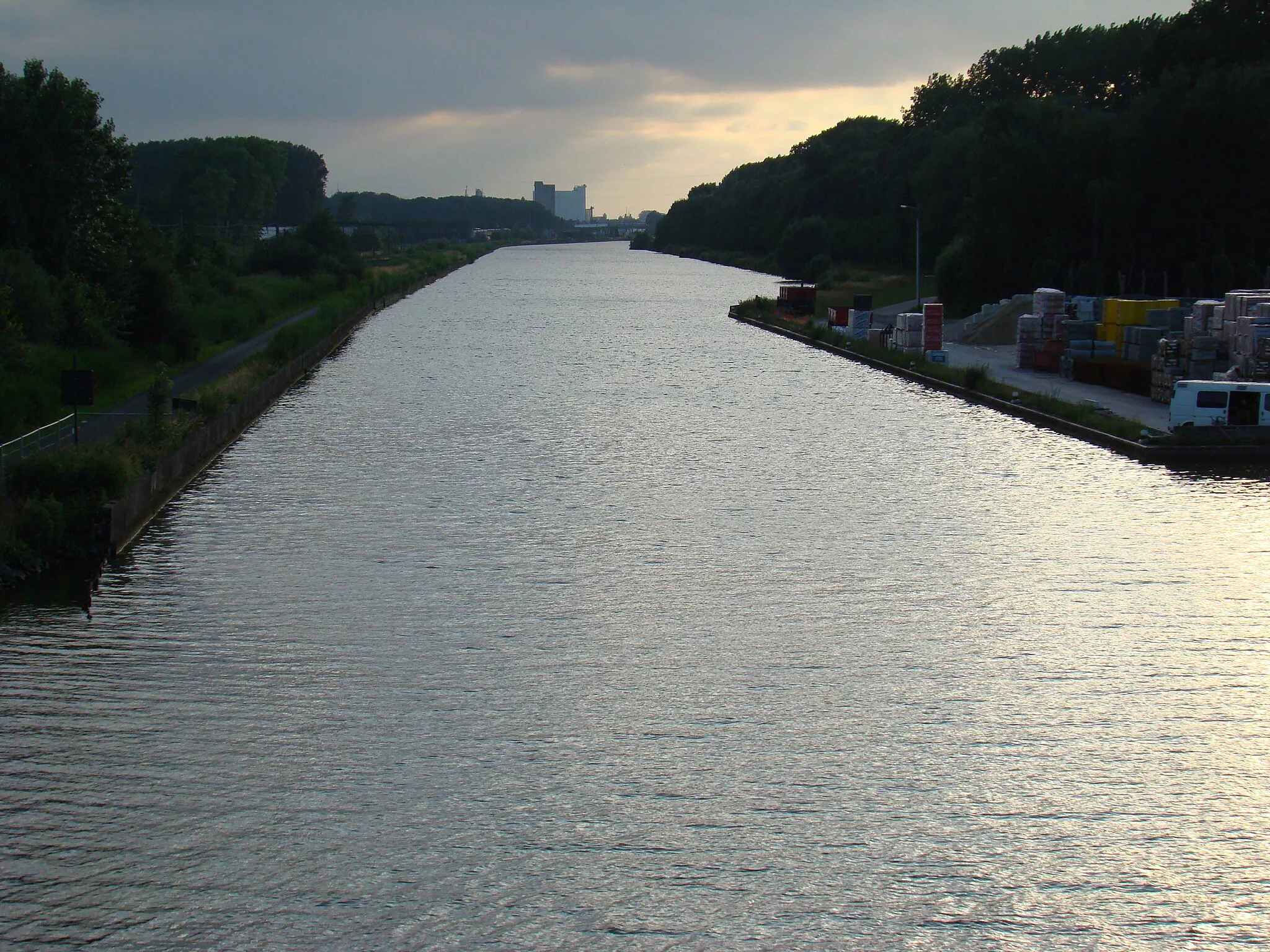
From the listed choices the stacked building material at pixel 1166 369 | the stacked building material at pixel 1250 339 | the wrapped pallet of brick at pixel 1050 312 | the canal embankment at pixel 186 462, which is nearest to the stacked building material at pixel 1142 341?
the stacked building material at pixel 1166 369

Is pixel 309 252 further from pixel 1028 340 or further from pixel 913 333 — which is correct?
pixel 1028 340

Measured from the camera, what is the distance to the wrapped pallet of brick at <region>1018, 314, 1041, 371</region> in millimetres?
48656

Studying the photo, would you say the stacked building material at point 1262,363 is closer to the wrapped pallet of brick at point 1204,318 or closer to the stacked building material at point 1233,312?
the stacked building material at point 1233,312

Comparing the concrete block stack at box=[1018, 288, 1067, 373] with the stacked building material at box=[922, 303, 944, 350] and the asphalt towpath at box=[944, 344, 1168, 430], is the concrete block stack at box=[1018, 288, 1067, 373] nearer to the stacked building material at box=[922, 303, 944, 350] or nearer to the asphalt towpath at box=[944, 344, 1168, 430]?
the asphalt towpath at box=[944, 344, 1168, 430]

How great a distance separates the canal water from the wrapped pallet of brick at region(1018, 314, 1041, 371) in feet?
62.1

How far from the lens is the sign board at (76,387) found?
23859mm

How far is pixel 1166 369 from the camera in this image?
1539 inches

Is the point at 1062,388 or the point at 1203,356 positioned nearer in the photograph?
the point at 1203,356

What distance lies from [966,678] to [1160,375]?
26.4 m

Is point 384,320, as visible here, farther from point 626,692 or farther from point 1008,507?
point 626,692

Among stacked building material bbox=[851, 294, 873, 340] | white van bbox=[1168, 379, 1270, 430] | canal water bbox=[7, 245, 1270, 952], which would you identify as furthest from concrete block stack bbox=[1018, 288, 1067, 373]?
canal water bbox=[7, 245, 1270, 952]

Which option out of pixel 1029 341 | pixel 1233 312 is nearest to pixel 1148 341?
pixel 1233 312

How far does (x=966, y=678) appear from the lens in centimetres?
1638

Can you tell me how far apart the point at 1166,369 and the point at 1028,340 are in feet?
33.7
